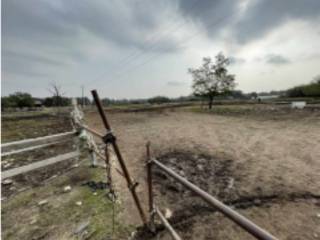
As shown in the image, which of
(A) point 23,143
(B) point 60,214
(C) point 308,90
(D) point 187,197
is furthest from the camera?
(C) point 308,90

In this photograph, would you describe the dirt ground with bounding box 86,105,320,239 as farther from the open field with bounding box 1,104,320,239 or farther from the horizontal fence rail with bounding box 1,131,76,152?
the horizontal fence rail with bounding box 1,131,76,152

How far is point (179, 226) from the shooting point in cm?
228

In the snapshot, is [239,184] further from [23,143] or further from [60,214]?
[23,143]

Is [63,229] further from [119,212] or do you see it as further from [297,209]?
[297,209]

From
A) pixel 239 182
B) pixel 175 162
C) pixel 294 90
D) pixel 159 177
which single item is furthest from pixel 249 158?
pixel 294 90

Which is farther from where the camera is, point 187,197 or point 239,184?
point 239,184

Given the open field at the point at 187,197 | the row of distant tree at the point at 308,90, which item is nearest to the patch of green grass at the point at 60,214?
the open field at the point at 187,197

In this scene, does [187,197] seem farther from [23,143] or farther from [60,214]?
[23,143]

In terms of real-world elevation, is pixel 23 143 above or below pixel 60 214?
above

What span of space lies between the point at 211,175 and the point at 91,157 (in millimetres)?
2427

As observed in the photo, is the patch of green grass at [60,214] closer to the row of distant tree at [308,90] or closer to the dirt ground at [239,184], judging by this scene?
the dirt ground at [239,184]

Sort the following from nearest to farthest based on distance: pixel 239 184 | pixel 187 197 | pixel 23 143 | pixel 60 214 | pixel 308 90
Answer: pixel 60 214, pixel 187 197, pixel 23 143, pixel 239 184, pixel 308 90

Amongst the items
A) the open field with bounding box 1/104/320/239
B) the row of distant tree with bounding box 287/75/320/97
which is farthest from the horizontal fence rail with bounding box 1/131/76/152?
the row of distant tree with bounding box 287/75/320/97

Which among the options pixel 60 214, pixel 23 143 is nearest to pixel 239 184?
pixel 60 214
